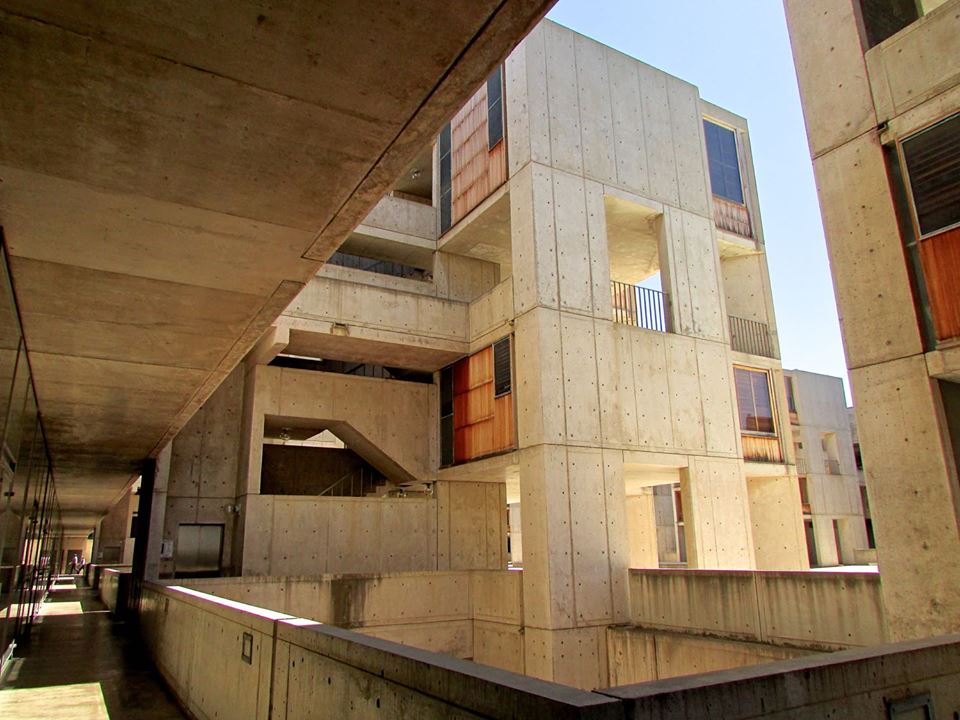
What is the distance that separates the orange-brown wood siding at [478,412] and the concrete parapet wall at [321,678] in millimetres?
11839

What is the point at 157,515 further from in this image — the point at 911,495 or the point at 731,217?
the point at 731,217

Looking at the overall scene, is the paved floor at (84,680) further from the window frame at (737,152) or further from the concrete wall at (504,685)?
the window frame at (737,152)

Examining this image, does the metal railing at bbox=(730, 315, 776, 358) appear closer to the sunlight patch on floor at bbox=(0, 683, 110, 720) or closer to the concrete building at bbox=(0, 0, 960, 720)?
the concrete building at bbox=(0, 0, 960, 720)

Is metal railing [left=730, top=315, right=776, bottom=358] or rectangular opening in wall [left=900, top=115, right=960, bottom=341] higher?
metal railing [left=730, top=315, right=776, bottom=358]

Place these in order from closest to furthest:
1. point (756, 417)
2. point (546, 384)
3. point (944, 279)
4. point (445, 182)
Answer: point (944, 279) → point (546, 384) → point (756, 417) → point (445, 182)

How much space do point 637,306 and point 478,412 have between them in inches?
227

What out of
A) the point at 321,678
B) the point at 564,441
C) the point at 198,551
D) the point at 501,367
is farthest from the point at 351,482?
the point at 321,678

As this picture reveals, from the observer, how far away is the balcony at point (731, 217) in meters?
24.5

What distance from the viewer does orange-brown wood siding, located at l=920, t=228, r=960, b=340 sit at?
27.7ft

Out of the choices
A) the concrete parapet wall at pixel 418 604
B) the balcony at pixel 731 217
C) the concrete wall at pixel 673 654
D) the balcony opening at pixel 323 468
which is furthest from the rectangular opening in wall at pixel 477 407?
the balcony at pixel 731 217

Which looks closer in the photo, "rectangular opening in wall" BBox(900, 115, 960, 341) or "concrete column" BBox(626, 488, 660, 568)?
"rectangular opening in wall" BBox(900, 115, 960, 341)

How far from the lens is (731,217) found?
81.9ft

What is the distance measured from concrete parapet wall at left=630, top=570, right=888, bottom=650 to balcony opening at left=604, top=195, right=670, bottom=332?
7.84 m

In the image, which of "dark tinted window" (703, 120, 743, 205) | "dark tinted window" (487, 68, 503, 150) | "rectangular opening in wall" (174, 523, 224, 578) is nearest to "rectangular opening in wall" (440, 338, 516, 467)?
"dark tinted window" (487, 68, 503, 150)
